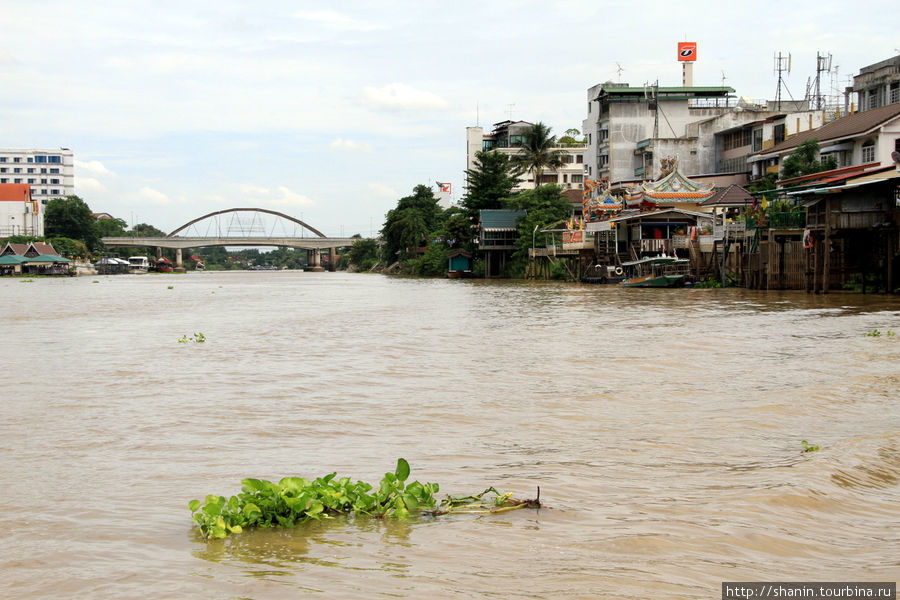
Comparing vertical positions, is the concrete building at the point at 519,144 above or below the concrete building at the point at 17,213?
above

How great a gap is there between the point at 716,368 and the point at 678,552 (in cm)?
758

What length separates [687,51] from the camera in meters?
66.4

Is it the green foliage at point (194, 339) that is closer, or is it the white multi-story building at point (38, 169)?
the green foliage at point (194, 339)

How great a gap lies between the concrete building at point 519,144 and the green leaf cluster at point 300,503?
255 feet

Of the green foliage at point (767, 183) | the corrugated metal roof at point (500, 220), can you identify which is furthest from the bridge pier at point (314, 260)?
the green foliage at point (767, 183)

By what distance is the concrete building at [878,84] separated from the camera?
125ft

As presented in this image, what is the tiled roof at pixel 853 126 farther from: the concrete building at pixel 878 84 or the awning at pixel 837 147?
the concrete building at pixel 878 84

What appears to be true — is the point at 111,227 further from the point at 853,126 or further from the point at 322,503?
the point at 322,503

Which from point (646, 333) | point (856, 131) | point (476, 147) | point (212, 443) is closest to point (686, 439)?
point (212, 443)

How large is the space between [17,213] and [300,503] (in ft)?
374

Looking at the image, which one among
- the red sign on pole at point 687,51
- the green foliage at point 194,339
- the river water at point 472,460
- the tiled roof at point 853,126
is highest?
the red sign on pole at point 687,51

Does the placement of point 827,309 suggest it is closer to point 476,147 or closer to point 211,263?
point 476,147

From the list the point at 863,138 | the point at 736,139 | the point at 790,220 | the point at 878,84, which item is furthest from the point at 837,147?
the point at 736,139

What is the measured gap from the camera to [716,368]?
1139cm
